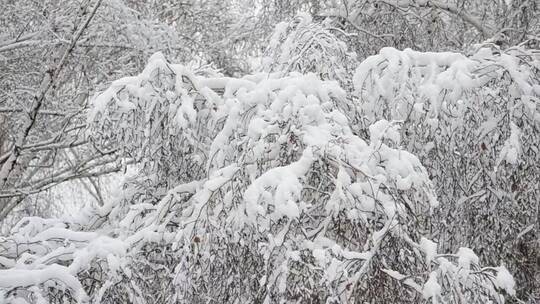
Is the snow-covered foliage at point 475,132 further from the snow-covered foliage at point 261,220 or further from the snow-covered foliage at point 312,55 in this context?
the snow-covered foliage at point 261,220

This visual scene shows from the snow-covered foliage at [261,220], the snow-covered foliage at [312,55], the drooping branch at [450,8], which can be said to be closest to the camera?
the snow-covered foliage at [261,220]

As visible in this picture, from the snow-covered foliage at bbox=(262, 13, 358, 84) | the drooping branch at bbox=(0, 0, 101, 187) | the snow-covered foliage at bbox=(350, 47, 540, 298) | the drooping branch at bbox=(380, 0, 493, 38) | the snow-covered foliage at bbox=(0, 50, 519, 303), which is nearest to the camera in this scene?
the snow-covered foliage at bbox=(0, 50, 519, 303)

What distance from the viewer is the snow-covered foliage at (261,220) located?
2217mm

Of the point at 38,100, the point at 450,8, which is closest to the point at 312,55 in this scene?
the point at 38,100

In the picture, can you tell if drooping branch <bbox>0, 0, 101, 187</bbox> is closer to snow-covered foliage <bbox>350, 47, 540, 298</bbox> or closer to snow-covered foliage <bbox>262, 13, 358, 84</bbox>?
snow-covered foliage <bbox>262, 13, 358, 84</bbox>

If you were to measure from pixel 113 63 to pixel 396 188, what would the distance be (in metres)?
4.21

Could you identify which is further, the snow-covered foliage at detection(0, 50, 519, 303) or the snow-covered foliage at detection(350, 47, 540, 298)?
the snow-covered foliage at detection(350, 47, 540, 298)

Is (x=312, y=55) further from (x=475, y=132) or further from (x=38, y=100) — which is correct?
(x=38, y=100)

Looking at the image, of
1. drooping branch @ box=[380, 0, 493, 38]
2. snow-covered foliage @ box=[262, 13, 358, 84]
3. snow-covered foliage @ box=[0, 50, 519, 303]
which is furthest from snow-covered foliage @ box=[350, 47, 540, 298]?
drooping branch @ box=[380, 0, 493, 38]

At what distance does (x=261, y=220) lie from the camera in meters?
2.23

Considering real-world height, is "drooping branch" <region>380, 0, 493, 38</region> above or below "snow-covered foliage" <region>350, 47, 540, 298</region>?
below

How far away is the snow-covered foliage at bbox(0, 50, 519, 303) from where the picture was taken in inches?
87.3

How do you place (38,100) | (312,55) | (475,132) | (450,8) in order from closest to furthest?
(475,132)
(312,55)
(38,100)
(450,8)

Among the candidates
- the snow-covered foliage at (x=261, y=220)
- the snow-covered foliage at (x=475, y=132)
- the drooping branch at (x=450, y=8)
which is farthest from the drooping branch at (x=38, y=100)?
the drooping branch at (x=450, y=8)
